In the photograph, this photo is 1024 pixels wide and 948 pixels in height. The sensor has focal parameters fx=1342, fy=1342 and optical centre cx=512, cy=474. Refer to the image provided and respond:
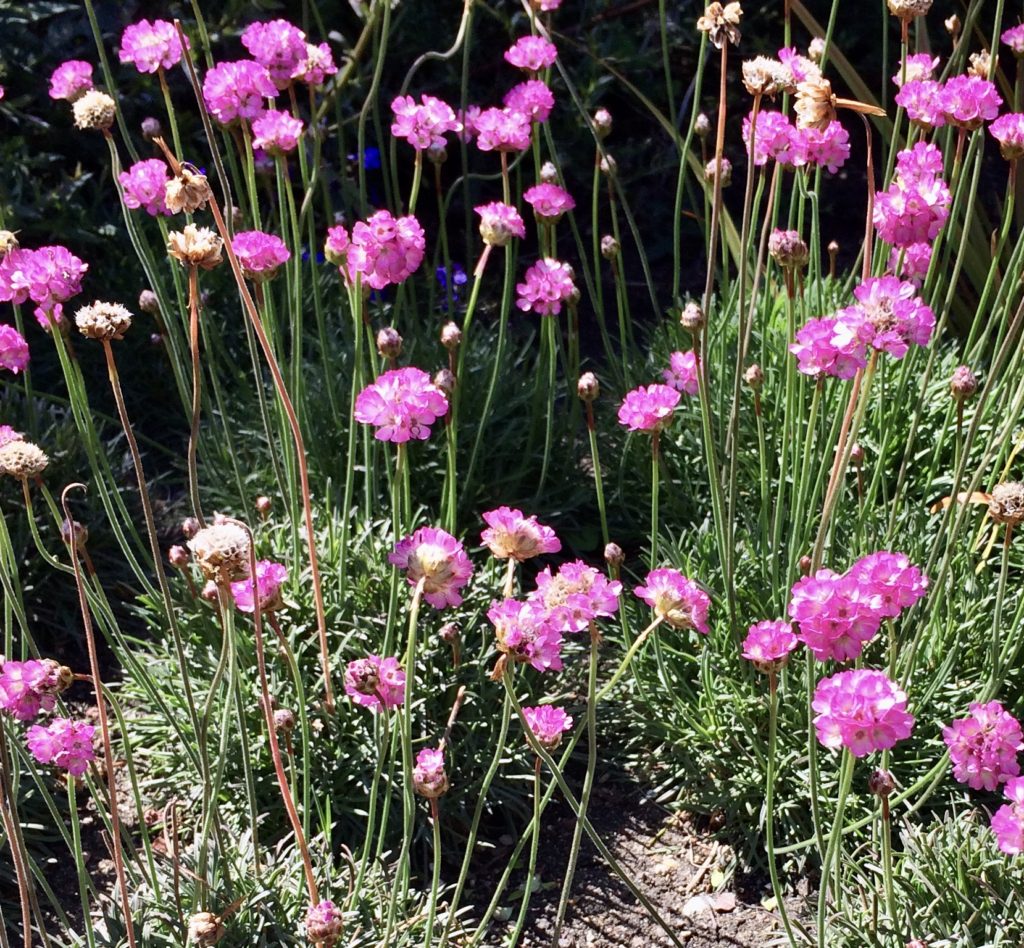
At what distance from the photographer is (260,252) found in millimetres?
2426

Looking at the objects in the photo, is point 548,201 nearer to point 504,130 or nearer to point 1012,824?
point 504,130

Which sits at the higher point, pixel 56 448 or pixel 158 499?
pixel 56 448

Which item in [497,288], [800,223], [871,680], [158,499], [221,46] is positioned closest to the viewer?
[871,680]

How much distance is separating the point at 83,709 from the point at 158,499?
2.51 feet

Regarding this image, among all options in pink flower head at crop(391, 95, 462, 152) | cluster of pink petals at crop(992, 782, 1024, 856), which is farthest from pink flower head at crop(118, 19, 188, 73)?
cluster of pink petals at crop(992, 782, 1024, 856)

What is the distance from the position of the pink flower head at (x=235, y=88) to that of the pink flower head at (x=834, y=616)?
1.52 metres

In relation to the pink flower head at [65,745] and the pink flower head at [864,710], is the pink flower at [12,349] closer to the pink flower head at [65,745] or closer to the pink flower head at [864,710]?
the pink flower head at [65,745]

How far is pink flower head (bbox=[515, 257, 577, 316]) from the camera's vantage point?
9.41 ft

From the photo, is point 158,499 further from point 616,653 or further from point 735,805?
point 735,805

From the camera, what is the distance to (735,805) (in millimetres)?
2605

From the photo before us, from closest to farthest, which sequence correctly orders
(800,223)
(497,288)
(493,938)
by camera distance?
(493,938), (800,223), (497,288)

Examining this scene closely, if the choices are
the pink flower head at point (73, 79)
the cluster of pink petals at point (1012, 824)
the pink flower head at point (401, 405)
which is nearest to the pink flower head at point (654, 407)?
the pink flower head at point (401, 405)

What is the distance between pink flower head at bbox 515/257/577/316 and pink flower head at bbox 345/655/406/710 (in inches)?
41.4

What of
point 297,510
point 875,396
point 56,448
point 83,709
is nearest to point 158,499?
point 56,448
